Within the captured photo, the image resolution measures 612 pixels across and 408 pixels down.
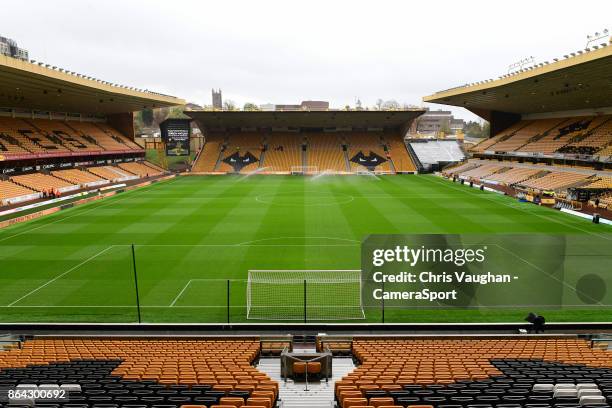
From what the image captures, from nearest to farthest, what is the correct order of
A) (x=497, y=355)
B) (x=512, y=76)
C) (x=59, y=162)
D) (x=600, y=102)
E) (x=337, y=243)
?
(x=497, y=355) → (x=337, y=243) → (x=512, y=76) → (x=600, y=102) → (x=59, y=162)

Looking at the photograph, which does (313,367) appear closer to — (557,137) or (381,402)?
(381,402)

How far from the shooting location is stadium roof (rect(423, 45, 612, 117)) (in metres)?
33.0

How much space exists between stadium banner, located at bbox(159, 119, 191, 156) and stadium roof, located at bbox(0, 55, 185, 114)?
5707 millimetres

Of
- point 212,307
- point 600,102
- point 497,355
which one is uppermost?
point 600,102

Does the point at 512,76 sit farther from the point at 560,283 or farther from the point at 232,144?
the point at 232,144

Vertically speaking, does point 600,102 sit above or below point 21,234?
above

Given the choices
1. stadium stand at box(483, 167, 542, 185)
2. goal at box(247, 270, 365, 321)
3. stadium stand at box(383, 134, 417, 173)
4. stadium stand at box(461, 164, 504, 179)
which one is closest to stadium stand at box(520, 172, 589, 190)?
stadium stand at box(483, 167, 542, 185)

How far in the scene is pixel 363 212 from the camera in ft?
116

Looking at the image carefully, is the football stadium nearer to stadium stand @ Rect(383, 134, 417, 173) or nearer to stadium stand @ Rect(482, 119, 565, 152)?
stadium stand @ Rect(482, 119, 565, 152)

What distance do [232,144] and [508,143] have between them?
50394 millimetres

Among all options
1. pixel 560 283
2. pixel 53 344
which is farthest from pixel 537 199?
pixel 53 344

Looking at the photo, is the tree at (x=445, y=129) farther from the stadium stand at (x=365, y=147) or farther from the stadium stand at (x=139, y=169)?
the stadium stand at (x=139, y=169)

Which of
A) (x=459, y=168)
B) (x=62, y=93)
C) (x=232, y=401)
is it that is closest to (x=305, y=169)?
(x=459, y=168)

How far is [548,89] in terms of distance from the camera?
44656 millimetres
